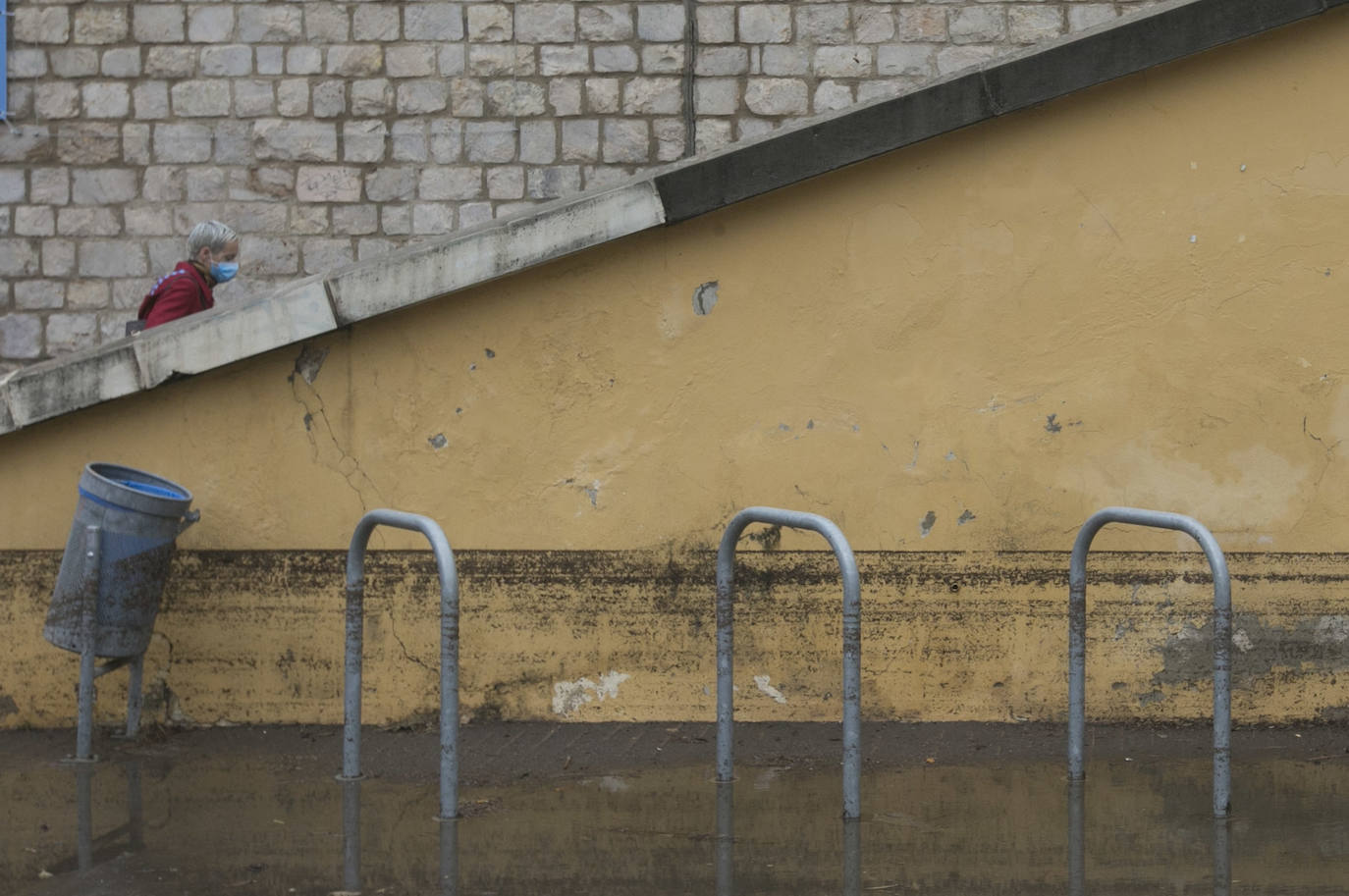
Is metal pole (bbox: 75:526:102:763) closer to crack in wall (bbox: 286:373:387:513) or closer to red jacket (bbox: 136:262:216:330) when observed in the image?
crack in wall (bbox: 286:373:387:513)

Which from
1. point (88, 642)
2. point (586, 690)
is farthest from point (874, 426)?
point (88, 642)

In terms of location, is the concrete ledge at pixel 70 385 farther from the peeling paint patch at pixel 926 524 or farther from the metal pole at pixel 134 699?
the peeling paint patch at pixel 926 524

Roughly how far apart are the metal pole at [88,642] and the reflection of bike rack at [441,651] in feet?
3.11

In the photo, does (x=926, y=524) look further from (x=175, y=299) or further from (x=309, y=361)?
(x=175, y=299)

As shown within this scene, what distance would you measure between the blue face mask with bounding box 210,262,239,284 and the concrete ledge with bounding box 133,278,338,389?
1.35m

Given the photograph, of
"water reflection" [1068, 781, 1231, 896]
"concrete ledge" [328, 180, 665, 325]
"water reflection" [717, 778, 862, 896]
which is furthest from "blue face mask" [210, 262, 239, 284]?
"water reflection" [1068, 781, 1231, 896]

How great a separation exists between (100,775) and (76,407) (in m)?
1.32

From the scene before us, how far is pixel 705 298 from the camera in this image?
18.7 ft

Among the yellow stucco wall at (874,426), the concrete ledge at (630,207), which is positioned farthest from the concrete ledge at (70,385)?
the yellow stucco wall at (874,426)

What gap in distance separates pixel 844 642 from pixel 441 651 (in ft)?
4.05

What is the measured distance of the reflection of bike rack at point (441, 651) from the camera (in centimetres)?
442

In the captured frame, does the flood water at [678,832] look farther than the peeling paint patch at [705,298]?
No

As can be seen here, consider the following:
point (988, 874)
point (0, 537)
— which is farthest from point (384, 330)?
point (988, 874)

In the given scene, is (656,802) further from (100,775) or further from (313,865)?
(100,775)
